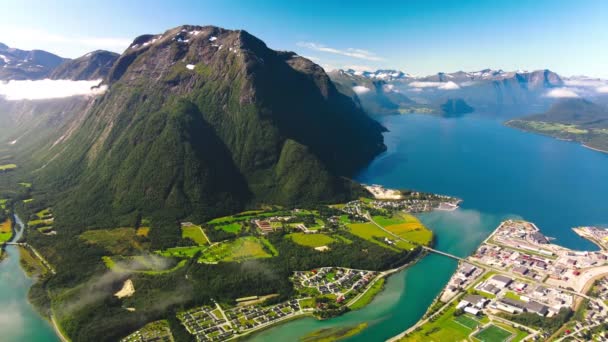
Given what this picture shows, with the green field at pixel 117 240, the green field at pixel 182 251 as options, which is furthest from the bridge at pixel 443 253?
the green field at pixel 117 240

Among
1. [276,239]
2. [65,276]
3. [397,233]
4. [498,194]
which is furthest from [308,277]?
[498,194]

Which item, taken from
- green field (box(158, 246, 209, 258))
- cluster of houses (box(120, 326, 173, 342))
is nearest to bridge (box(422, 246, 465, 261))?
green field (box(158, 246, 209, 258))

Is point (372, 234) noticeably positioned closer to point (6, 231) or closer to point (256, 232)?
point (256, 232)

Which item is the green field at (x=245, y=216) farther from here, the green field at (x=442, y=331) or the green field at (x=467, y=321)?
the green field at (x=467, y=321)

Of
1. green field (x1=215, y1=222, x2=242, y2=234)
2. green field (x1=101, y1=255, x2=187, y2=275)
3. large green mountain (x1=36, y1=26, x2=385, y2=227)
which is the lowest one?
green field (x1=101, y1=255, x2=187, y2=275)

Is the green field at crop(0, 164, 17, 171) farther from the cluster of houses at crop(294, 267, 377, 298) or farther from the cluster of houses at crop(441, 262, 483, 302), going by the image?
the cluster of houses at crop(441, 262, 483, 302)

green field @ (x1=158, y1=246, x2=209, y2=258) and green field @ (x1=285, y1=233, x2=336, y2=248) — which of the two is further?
green field @ (x1=285, y1=233, x2=336, y2=248)

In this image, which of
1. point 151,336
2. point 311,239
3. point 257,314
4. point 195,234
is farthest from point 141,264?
point 311,239
